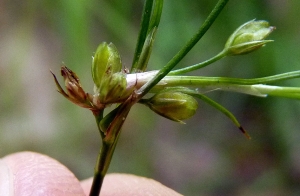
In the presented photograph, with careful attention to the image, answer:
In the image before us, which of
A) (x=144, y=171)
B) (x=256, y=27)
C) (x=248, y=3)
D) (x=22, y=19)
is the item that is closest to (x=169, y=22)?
(x=248, y=3)

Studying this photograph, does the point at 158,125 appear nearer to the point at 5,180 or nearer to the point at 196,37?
the point at 5,180

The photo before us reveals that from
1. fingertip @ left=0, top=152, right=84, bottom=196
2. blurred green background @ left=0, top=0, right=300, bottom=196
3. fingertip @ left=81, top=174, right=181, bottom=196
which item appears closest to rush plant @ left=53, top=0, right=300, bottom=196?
fingertip @ left=0, top=152, right=84, bottom=196

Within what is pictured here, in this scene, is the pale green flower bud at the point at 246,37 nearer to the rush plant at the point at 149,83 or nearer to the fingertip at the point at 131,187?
the rush plant at the point at 149,83

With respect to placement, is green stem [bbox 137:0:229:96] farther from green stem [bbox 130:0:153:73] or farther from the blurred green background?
the blurred green background

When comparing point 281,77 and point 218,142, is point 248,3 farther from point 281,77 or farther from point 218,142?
point 281,77

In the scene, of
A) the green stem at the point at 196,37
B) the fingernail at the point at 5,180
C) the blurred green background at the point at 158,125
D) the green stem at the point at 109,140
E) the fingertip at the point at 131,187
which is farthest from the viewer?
the blurred green background at the point at 158,125

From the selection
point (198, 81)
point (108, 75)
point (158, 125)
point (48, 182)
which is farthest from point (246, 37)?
point (158, 125)

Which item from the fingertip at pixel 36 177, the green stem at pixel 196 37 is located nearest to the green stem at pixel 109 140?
the green stem at pixel 196 37
